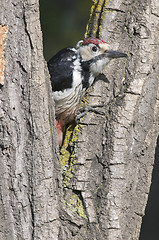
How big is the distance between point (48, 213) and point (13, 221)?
176mm

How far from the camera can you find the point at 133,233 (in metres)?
2.24

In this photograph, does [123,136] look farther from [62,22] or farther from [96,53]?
[62,22]

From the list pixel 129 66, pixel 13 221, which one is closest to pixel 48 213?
pixel 13 221

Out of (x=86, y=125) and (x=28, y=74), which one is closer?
(x=28, y=74)

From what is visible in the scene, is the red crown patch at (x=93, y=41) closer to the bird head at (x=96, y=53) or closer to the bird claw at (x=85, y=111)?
the bird head at (x=96, y=53)

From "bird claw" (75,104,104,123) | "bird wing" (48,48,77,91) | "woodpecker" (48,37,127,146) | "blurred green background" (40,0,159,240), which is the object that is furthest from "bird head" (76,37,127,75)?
"blurred green background" (40,0,159,240)

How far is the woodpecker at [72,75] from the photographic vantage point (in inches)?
108

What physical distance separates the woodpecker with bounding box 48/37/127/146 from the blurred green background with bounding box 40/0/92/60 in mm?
1922

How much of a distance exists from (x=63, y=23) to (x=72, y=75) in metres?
2.23

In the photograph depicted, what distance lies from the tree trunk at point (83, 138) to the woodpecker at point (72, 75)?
0.24m

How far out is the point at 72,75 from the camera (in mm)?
2883

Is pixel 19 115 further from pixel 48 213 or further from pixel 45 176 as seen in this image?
pixel 48 213

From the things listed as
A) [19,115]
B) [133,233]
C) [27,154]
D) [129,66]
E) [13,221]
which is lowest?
[133,233]

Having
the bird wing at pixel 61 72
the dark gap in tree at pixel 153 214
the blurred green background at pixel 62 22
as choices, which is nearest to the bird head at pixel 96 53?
the bird wing at pixel 61 72
